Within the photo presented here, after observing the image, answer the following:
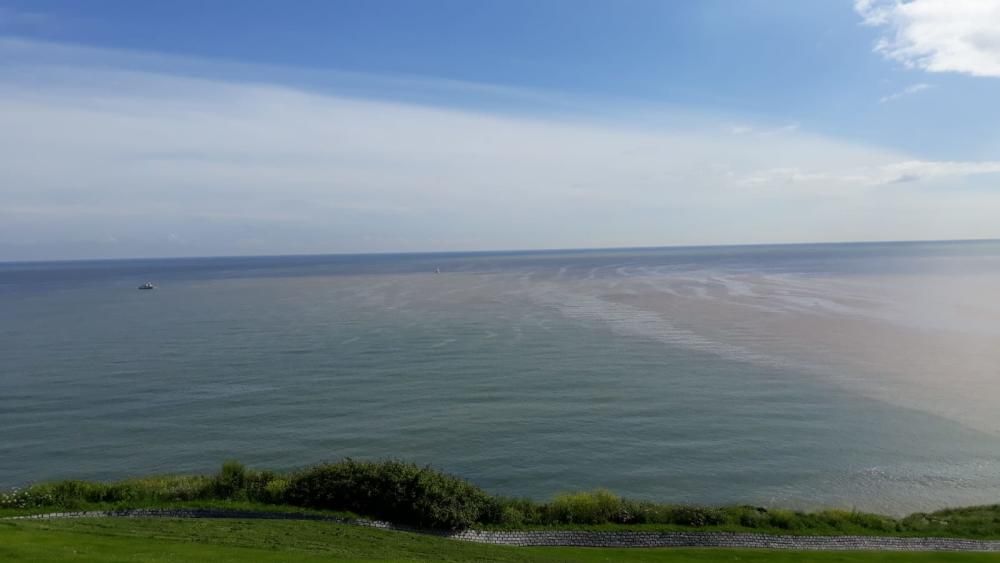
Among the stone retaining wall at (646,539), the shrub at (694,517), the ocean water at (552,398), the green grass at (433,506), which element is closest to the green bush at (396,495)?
the green grass at (433,506)

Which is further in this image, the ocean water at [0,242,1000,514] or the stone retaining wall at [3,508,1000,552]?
the ocean water at [0,242,1000,514]

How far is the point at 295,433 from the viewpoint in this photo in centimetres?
4531

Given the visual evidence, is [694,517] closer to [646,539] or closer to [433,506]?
[646,539]

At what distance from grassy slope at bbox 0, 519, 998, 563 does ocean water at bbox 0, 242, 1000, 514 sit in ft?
27.5

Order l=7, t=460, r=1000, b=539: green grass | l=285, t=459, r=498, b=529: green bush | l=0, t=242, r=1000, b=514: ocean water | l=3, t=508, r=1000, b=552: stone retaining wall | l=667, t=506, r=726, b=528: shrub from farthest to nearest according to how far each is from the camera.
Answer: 1. l=0, t=242, r=1000, b=514: ocean water
2. l=667, t=506, r=726, b=528: shrub
3. l=7, t=460, r=1000, b=539: green grass
4. l=285, t=459, r=498, b=529: green bush
5. l=3, t=508, r=1000, b=552: stone retaining wall

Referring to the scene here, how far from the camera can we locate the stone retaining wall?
2789 centimetres

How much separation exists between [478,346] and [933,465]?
46207 millimetres

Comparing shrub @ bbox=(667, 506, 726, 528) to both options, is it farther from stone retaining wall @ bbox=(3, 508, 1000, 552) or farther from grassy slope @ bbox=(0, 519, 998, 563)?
grassy slope @ bbox=(0, 519, 998, 563)

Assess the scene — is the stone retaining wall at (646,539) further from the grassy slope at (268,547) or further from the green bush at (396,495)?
the grassy slope at (268,547)

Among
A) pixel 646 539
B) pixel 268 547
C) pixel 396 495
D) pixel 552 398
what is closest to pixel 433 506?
pixel 396 495

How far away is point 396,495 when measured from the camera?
29.5 meters

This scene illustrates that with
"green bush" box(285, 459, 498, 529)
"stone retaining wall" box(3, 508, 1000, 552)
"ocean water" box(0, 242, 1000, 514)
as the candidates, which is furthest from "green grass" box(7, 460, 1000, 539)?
"ocean water" box(0, 242, 1000, 514)

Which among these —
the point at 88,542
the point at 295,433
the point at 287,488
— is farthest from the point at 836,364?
the point at 88,542

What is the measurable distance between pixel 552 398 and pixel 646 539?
25955mm
